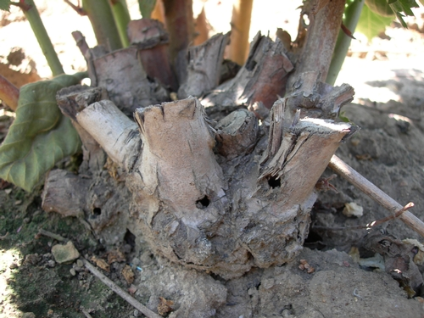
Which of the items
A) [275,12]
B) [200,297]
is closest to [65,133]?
[200,297]

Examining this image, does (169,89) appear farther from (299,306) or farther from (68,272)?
(299,306)

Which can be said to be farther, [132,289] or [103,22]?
[103,22]

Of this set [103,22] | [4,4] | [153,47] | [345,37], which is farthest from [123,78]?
[345,37]

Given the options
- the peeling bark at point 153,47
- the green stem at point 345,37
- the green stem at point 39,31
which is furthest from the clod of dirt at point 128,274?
the green stem at point 345,37

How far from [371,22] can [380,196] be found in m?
1.71

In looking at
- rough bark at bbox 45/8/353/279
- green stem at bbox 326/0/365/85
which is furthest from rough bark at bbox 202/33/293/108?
green stem at bbox 326/0/365/85

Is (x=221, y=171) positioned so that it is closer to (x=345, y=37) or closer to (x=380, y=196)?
(x=380, y=196)

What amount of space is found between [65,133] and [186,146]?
883 mm

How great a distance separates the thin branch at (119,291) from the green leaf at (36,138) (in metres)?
0.52

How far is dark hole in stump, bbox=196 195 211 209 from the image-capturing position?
1.44 m

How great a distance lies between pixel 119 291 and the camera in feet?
4.85

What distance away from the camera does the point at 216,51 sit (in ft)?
6.61

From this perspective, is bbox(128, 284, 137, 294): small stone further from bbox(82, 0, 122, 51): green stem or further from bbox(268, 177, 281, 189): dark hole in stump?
bbox(82, 0, 122, 51): green stem

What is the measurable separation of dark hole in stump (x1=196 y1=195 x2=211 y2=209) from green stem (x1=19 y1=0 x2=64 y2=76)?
1.29 meters
